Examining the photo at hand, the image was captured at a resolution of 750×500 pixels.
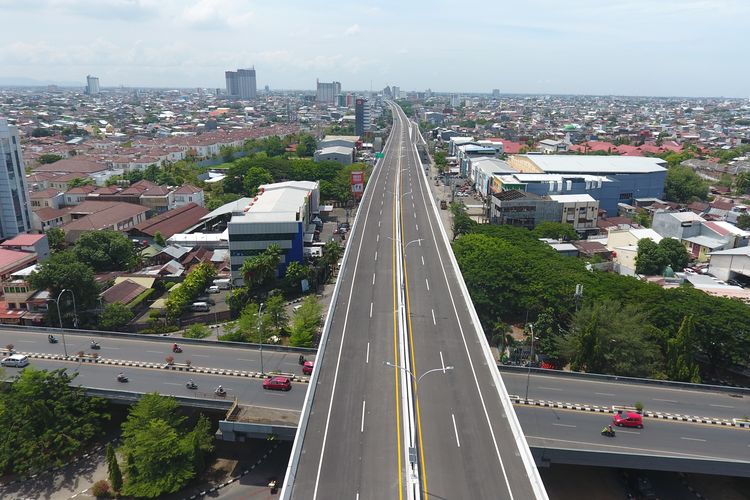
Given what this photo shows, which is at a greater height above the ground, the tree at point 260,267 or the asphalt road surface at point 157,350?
the tree at point 260,267

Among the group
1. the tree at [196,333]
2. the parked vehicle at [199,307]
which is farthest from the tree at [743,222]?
the tree at [196,333]

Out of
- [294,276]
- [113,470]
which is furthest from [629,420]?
[294,276]

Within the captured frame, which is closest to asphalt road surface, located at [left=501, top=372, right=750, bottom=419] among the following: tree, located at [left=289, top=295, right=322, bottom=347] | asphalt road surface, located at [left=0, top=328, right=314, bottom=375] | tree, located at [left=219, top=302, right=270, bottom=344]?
tree, located at [left=289, top=295, right=322, bottom=347]

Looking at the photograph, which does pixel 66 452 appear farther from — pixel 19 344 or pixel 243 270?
pixel 243 270

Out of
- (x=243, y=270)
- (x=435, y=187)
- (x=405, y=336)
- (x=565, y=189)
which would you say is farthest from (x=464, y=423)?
(x=435, y=187)

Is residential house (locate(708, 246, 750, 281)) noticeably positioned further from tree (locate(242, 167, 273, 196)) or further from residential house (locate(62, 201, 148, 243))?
residential house (locate(62, 201, 148, 243))

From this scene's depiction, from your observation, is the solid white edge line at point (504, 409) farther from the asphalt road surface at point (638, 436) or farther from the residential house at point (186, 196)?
the residential house at point (186, 196)

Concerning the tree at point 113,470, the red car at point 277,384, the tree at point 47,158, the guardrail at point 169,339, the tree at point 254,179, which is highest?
the tree at point 47,158
